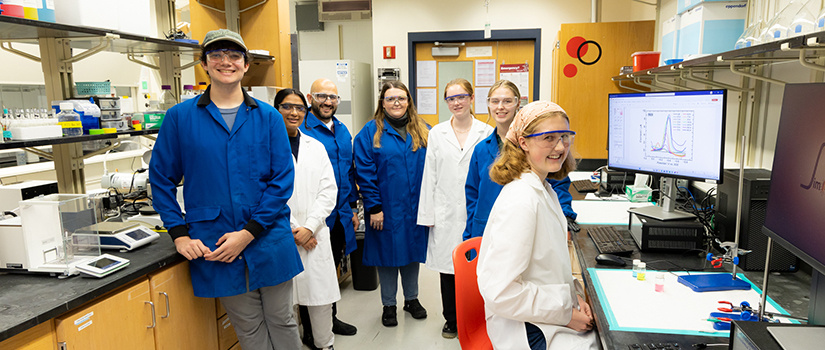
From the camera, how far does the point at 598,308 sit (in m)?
1.32

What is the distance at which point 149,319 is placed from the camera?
170 cm

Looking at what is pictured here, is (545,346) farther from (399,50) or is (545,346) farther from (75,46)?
(399,50)

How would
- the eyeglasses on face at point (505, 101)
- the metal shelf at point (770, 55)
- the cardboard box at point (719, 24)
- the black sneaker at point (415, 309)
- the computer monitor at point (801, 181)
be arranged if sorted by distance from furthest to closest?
the black sneaker at point (415, 309)
the eyeglasses on face at point (505, 101)
the cardboard box at point (719, 24)
the metal shelf at point (770, 55)
the computer monitor at point (801, 181)

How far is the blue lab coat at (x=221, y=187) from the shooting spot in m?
1.75

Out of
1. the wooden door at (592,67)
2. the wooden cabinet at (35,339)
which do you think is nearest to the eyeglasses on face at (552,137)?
the wooden cabinet at (35,339)

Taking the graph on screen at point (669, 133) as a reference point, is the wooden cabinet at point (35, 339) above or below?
below

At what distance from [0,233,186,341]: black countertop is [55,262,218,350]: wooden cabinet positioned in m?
0.04

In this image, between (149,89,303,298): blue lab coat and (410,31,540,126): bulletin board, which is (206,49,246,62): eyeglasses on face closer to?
(149,89,303,298): blue lab coat

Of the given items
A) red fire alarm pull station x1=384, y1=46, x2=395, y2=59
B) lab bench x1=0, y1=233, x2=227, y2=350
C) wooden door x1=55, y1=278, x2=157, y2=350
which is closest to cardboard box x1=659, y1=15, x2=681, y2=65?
lab bench x1=0, y1=233, x2=227, y2=350

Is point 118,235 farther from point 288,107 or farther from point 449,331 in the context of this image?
point 449,331

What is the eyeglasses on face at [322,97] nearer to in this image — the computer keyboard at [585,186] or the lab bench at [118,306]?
the lab bench at [118,306]

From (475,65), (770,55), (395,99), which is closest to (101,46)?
(395,99)

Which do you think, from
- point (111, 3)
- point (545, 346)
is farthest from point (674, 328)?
point (111, 3)

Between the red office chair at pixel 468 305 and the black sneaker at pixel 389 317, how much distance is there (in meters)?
1.29
